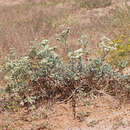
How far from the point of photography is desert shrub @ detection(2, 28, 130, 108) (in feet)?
11.7

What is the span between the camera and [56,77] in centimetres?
361

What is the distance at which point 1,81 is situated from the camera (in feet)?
15.8

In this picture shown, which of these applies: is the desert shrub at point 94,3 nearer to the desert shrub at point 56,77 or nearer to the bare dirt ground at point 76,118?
the desert shrub at point 56,77

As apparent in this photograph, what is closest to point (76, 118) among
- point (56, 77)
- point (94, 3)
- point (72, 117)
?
point (72, 117)

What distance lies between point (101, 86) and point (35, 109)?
1.06 metres

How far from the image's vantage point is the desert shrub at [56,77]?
11.7 ft

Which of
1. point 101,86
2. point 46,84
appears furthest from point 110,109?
point 46,84

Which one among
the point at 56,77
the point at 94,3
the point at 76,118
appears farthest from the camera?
the point at 94,3

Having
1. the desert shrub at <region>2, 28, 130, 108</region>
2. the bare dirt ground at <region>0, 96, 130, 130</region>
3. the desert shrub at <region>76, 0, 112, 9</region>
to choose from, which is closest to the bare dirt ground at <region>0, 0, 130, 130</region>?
the bare dirt ground at <region>0, 96, 130, 130</region>

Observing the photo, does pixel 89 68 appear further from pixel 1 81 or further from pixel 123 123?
pixel 1 81

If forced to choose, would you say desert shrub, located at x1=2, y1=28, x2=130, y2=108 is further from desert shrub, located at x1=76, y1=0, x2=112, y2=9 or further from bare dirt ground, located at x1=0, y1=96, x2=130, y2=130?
desert shrub, located at x1=76, y1=0, x2=112, y2=9

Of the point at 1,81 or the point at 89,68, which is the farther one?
the point at 1,81

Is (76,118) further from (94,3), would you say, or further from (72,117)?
(94,3)

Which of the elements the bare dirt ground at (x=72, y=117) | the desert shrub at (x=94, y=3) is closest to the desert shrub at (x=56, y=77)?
the bare dirt ground at (x=72, y=117)
